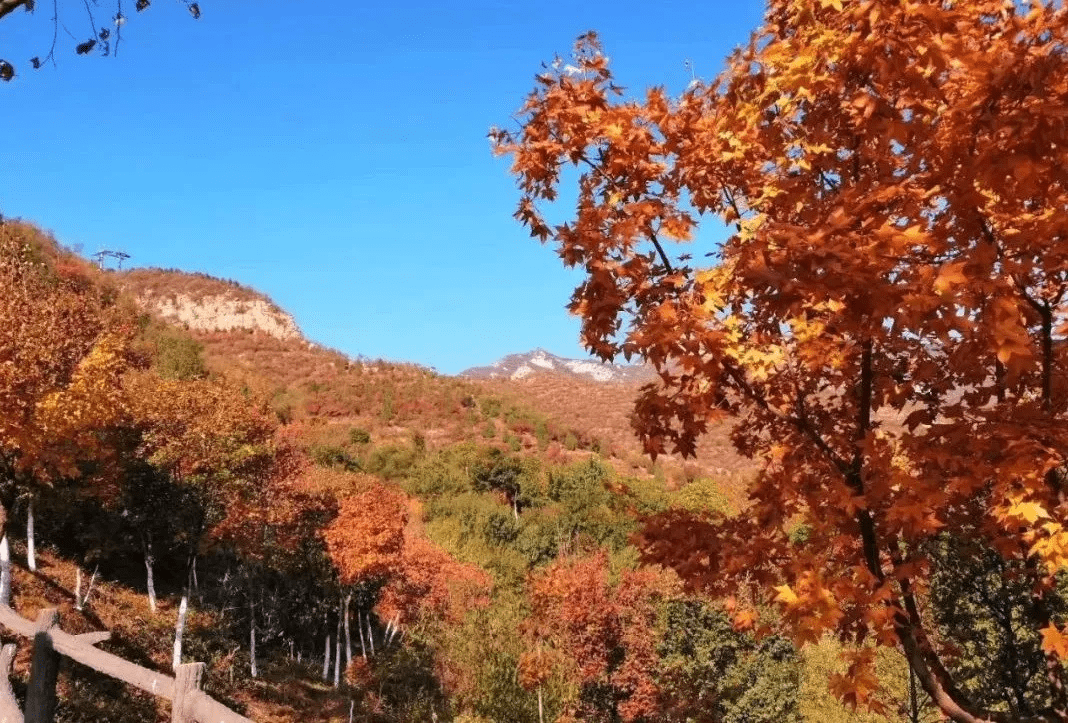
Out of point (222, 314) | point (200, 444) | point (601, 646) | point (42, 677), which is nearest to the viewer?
point (42, 677)

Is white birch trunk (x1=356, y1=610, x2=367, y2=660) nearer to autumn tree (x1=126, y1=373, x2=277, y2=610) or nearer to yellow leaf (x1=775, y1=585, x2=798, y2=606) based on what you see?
autumn tree (x1=126, y1=373, x2=277, y2=610)

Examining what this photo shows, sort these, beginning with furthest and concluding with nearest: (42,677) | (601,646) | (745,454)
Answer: (601,646) < (42,677) < (745,454)

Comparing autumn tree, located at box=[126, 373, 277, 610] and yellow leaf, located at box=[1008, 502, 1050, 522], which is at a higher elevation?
autumn tree, located at box=[126, 373, 277, 610]

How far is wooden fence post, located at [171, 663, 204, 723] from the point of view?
20.5ft

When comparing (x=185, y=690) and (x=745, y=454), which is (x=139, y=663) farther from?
(x=745, y=454)

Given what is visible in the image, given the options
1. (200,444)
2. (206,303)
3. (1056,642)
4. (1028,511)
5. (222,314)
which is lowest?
(1056,642)

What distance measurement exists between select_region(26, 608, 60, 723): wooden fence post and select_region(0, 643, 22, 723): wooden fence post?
19.6 inches

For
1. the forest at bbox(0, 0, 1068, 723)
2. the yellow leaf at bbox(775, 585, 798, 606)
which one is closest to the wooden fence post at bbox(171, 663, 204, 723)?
the forest at bbox(0, 0, 1068, 723)

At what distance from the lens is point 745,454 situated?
5566mm

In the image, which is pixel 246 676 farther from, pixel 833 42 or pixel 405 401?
pixel 405 401

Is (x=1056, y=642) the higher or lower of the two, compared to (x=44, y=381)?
lower

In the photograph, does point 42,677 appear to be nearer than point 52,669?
Yes

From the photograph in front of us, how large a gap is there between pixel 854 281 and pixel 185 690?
21.8 feet

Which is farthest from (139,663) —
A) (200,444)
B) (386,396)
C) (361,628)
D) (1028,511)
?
(386,396)
